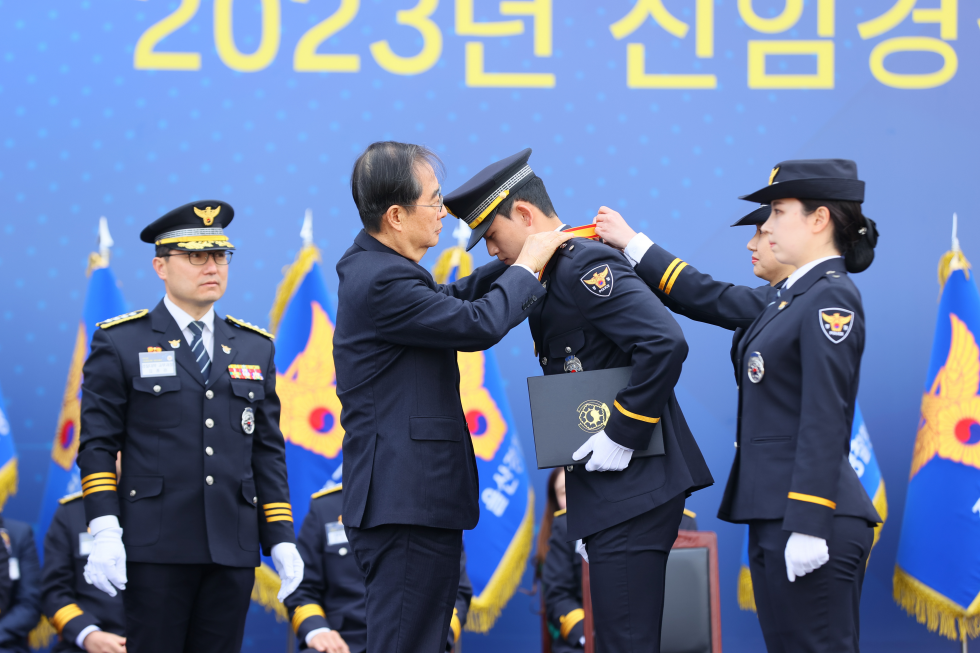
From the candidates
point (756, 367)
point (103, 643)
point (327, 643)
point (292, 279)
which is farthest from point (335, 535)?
point (756, 367)

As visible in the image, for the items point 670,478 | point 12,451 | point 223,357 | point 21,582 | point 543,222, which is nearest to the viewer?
point 670,478

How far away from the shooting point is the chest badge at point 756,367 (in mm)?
1717

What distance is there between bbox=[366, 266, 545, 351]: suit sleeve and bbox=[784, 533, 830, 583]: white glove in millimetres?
674

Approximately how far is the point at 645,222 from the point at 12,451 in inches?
112

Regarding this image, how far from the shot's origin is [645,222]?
3895mm

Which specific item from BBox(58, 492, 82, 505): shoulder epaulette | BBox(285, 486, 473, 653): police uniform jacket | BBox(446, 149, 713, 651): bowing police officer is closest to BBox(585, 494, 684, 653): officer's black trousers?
BBox(446, 149, 713, 651): bowing police officer

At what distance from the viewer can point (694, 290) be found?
2.13 meters

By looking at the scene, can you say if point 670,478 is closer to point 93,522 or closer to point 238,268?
point 93,522

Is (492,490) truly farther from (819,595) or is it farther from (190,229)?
(819,595)

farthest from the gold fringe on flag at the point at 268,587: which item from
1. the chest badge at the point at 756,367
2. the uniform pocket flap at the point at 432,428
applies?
the chest badge at the point at 756,367

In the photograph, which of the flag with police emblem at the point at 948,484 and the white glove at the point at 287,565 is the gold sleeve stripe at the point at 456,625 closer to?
the white glove at the point at 287,565

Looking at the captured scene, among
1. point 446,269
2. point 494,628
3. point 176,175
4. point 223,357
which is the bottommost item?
point 494,628

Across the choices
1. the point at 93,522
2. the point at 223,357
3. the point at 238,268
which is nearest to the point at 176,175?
the point at 238,268

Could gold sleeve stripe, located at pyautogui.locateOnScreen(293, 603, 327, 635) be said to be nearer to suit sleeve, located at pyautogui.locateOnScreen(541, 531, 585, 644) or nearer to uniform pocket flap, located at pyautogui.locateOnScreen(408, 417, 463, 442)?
suit sleeve, located at pyautogui.locateOnScreen(541, 531, 585, 644)
